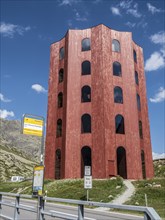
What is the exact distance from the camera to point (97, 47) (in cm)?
4112

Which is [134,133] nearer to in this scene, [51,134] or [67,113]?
[67,113]

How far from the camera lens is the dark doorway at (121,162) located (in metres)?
36.6

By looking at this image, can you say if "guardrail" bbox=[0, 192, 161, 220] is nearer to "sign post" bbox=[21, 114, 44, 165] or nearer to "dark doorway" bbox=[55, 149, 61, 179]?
"sign post" bbox=[21, 114, 44, 165]

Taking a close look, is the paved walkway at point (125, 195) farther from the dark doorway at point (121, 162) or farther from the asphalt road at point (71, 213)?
the asphalt road at point (71, 213)

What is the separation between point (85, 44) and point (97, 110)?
12041 mm

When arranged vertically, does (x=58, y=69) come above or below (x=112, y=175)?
above

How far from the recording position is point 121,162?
123 ft

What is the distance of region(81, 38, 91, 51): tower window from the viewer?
42.5 m

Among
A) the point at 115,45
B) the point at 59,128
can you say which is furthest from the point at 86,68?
the point at 59,128

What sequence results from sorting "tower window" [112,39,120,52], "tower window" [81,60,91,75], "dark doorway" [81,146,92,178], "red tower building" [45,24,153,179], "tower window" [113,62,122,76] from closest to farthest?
"red tower building" [45,24,153,179]
"dark doorway" [81,146,92,178]
"tower window" [81,60,91,75]
"tower window" [113,62,122,76]
"tower window" [112,39,120,52]

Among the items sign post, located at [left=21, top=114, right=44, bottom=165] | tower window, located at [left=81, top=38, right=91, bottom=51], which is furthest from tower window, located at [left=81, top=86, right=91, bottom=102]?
sign post, located at [left=21, top=114, right=44, bottom=165]

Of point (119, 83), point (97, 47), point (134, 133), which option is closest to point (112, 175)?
point (134, 133)

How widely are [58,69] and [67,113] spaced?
31.7 feet

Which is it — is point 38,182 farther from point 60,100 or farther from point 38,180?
point 60,100
